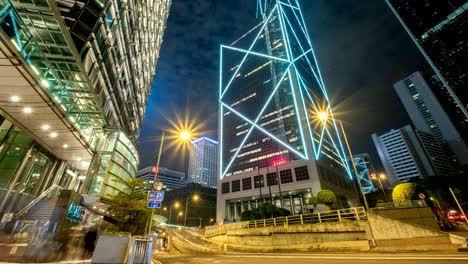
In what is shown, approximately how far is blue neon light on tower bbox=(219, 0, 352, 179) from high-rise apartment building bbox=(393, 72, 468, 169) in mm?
101008

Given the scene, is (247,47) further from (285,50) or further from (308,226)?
(308,226)

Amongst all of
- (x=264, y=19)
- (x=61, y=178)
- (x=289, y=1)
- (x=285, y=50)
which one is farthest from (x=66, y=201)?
(x=289, y=1)

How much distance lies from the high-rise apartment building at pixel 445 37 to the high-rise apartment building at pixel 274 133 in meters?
42.1

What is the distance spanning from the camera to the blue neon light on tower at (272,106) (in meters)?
69.4

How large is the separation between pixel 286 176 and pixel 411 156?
531 ft

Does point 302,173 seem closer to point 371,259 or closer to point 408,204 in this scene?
point 408,204

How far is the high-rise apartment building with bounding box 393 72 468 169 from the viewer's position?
467 feet

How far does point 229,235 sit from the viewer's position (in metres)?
27.3

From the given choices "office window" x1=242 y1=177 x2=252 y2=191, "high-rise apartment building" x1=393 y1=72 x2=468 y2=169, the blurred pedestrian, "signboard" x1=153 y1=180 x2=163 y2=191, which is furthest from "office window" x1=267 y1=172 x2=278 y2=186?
"high-rise apartment building" x1=393 y1=72 x2=468 y2=169

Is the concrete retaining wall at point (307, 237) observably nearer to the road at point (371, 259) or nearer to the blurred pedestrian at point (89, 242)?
the road at point (371, 259)

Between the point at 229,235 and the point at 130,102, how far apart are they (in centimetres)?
2290

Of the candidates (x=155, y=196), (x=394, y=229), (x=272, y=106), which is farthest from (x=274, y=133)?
(x=155, y=196)

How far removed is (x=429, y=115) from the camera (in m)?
160

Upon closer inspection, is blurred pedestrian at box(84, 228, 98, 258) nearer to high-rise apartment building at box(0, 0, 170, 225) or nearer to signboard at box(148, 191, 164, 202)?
high-rise apartment building at box(0, 0, 170, 225)
